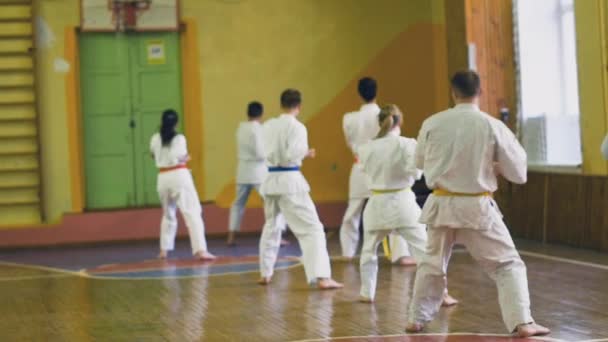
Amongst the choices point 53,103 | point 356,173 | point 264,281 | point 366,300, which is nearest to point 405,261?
point 356,173

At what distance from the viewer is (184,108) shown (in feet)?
42.5

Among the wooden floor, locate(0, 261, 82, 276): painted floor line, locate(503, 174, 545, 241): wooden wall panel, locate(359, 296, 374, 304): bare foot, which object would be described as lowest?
locate(0, 261, 82, 276): painted floor line

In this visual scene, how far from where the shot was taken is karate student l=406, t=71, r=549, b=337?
556cm

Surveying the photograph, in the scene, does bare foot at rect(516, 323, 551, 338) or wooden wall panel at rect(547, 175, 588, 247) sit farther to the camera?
wooden wall panel at rect(547, 175, 588, 247)

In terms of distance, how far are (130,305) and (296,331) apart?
181 cm

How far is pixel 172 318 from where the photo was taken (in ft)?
22.5

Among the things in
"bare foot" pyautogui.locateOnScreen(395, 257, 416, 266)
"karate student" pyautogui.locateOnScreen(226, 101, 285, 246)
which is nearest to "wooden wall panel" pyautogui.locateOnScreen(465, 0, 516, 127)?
"karate student" pyautogui.locateOnScreen(226, 101, 285, 246)

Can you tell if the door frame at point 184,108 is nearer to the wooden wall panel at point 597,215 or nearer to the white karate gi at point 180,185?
the white karate gi at point 180,185

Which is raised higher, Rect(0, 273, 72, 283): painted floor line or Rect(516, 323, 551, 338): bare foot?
Rect(516, 323, 551, 338): bare foot

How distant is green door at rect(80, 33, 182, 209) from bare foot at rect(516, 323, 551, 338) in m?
7.81

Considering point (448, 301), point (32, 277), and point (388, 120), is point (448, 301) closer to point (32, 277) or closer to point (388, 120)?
point (388, 120)

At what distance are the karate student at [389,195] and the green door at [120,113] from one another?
609cm

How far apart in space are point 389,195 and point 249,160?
4700 mm

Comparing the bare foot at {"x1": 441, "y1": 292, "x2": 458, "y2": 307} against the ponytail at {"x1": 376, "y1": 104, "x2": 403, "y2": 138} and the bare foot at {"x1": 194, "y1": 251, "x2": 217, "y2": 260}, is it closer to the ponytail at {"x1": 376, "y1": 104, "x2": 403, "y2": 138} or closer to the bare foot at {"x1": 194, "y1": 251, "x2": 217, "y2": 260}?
the ponytail at {"x1": 376, "y1": 104, "x2": 403, "y2": 138}
